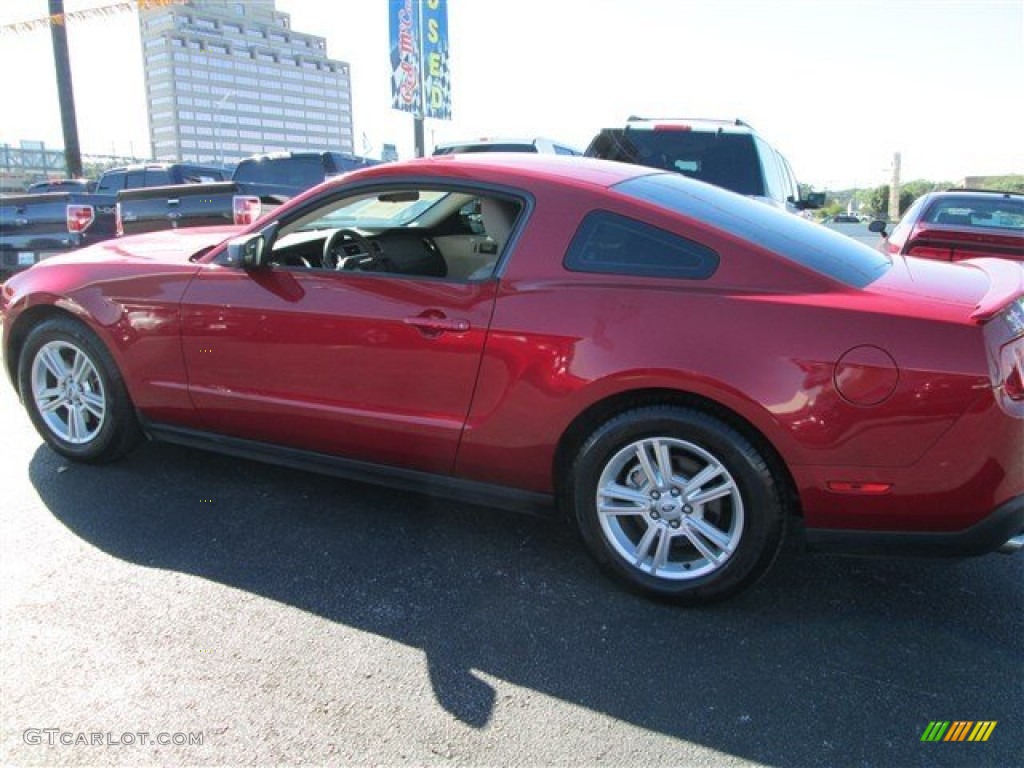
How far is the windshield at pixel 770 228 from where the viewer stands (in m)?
2.76

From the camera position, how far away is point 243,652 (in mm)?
2500

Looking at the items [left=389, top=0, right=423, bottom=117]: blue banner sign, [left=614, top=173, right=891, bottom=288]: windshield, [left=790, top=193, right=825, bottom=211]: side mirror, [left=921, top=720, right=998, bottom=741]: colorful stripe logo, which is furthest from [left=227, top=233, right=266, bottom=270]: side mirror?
[left=389, top=0, right=423, bottom=117]: blue banner sign

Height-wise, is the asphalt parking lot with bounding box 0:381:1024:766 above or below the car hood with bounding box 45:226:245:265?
below

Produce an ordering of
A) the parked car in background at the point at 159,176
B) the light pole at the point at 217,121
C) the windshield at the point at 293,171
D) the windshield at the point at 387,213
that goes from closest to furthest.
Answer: the windshield at the point at 387,213, the windshield at the point at 293,171, the parked car in background at the point at 159,176, the light pole at the point at 217,121

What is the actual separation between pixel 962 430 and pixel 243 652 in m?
2.37

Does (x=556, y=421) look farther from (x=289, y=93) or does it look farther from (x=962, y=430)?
(x=289, y=93)

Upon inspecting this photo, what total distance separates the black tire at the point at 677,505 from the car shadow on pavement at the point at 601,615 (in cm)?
14

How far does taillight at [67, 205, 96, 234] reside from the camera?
780 centimetres

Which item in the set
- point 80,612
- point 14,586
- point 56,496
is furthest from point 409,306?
point 56,496

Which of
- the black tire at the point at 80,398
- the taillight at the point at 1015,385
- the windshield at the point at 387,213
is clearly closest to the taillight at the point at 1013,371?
the taillight at the point at 1015,385

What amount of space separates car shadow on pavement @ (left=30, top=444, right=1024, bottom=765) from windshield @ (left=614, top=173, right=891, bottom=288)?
1073mm

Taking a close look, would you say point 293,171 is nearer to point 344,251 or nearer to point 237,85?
point 344,251

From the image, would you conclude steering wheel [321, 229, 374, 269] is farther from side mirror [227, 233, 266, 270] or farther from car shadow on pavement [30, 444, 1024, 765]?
car shadow on pavement [30, 444, 1024, 765]

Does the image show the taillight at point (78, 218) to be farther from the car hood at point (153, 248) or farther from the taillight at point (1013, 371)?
the taillight at point (1013, 371)
